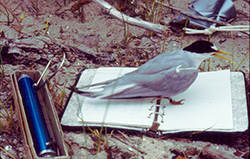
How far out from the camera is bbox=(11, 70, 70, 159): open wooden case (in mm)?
1583

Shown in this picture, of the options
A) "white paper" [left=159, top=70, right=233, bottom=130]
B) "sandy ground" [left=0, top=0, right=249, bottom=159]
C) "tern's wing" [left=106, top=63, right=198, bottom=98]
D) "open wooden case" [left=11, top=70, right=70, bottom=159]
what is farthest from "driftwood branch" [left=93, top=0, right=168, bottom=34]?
"open wooden case" [left=11, top=70, right=70, bottom=159]

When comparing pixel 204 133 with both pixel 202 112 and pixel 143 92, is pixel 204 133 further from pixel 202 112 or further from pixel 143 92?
pixel 143 92

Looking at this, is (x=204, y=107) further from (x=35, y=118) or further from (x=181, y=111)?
(x=35, y=118)

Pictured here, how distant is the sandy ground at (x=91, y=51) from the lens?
5.93 feet

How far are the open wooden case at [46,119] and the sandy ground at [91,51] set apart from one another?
0.11 meters

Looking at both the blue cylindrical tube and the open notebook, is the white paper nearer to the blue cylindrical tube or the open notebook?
the open notebook

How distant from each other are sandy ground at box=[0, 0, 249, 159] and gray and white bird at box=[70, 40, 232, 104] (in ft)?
0.73

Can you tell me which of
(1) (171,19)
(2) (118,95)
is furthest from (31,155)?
(1) (171,19)

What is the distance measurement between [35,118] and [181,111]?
74 cm

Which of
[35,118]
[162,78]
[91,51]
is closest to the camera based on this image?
[35,118]

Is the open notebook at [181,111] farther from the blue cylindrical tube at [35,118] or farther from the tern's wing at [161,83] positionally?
the blue cylindrical tube at [35,118]

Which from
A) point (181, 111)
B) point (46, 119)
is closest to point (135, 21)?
point (181, 111)

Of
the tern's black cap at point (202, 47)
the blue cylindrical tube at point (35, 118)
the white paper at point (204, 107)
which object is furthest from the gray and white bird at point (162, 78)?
the blue cylindrical tube at point (35, 118)

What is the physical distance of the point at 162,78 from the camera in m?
1.85
